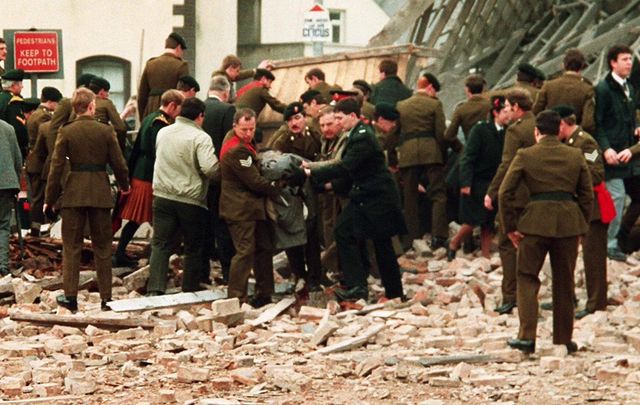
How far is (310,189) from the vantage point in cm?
1950

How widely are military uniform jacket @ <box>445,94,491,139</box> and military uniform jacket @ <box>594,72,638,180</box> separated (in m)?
2.15

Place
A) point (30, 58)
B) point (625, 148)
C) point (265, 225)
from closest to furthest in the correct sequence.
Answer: point (265, 225) → point (625, 148) → point (30, 58)

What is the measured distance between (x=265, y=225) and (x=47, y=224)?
19.9 feet

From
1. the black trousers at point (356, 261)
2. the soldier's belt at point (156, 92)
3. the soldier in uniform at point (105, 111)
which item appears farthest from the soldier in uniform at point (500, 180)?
the soldier in uniform at point (105, 111)

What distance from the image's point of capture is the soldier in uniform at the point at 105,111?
21.0m

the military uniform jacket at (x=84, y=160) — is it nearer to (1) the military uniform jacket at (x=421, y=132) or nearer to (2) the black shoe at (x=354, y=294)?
(2) the black shoe at (x=354, y=294)

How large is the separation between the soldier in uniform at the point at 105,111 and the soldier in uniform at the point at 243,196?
105 inches

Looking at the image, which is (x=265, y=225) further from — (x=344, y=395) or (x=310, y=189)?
(x=344, y=395)

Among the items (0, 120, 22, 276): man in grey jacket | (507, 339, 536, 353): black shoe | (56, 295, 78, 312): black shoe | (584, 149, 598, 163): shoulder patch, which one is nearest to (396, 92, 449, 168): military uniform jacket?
(0, 120, 22, 276): man in grey jacket

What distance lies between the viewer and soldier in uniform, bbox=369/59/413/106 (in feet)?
77.2

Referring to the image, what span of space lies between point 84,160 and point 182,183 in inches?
39.4

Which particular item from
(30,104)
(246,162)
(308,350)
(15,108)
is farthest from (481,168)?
(308,350)

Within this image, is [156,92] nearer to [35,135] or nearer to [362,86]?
[35,135]

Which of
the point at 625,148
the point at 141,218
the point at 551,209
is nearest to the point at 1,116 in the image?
the point at 141,218
